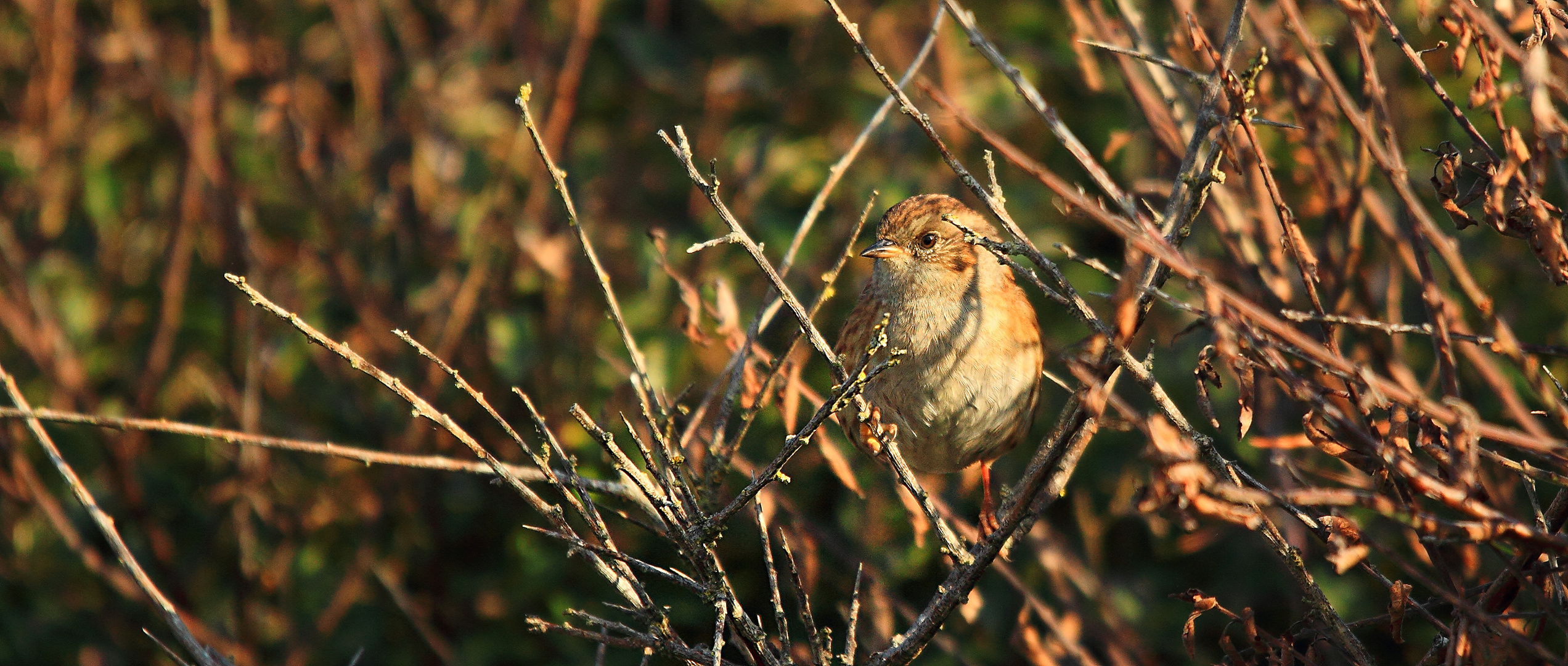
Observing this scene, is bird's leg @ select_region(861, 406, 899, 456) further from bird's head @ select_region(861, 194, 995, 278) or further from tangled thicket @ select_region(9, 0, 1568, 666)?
bird's head @ select_region(861, 194, 995, 278)

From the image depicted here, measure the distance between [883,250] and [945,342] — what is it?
305mm

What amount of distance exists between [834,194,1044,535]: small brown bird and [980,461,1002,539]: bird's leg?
1 centimetres

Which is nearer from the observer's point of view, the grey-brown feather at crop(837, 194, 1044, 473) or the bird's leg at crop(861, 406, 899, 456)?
the bird's leg at crop(861, 406, 899, 456)

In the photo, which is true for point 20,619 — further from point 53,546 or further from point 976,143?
point 976,143

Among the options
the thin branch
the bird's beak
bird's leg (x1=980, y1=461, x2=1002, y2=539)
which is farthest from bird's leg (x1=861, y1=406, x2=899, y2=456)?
the thin branch

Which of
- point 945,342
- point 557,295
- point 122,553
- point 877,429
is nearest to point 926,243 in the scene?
point 945,342

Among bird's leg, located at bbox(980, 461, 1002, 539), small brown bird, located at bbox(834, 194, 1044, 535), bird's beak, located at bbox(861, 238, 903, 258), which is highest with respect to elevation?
bird's beak, located at bbox(861, 238, 903, 258)

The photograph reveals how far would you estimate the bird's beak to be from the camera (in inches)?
131

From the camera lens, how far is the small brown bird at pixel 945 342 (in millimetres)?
3188

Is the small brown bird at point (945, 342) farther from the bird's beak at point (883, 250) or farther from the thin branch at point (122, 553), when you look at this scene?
the thin branch at point (122, 553)

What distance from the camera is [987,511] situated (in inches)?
130

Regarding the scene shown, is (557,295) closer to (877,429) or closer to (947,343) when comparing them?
(947,343)

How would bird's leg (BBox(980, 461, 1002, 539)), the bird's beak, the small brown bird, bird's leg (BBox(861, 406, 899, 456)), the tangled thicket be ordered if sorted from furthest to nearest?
the tangled thicket → the bird's beak → the small brown bird → bird's leg (BBox(980, 461, 1002, 539)) → bird's leg (BBox(861, 406, 899, 456))

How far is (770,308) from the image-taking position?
2.75 metres
